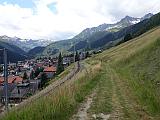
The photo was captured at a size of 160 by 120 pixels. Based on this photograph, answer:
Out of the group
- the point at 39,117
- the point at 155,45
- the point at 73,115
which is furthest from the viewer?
the point at 155,45

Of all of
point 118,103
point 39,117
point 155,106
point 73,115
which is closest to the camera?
point 39,117

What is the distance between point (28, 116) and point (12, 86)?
4051 inches

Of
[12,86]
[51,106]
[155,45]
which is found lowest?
[12,86]

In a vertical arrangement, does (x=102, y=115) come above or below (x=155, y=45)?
below

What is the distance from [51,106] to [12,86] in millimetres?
101573

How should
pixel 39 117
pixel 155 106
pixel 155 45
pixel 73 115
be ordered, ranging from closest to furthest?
pixel 39 117 < pixel 73 115 < pixel 155 106 < pixel 155 45

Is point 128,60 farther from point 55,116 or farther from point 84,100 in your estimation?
point 55,116

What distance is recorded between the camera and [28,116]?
1307 cm

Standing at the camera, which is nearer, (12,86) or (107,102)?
(107,102)

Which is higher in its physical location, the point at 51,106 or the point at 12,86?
the point at 51,106

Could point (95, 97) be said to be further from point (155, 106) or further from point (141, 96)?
Answer: point (155, 106)

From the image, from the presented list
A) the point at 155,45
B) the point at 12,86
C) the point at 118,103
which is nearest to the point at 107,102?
the point at 118,103

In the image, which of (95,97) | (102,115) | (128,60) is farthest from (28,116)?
(128,60)

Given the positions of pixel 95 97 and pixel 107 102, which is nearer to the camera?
pixel 107 102
